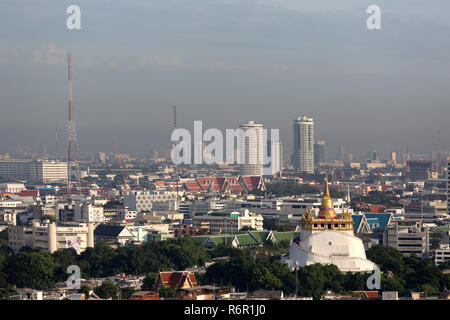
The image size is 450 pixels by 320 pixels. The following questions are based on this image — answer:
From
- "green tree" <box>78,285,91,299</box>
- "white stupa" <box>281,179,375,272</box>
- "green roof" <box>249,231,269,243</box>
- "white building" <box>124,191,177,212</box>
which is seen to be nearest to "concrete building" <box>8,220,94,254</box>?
"green roof" <box>249,231,269,243</box>

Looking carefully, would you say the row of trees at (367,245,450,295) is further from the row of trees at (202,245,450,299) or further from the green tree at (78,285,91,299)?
the green tree at (78,285,91,299)

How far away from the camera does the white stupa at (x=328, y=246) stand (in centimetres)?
3031

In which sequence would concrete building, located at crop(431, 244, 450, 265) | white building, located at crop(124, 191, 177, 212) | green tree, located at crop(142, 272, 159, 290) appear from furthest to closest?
white building, located at crop(124, 191, 177, 212) → concrete building, located at crop(431, 244, 450, 265) → green tree, located at crop(142, 272, 159, 290)

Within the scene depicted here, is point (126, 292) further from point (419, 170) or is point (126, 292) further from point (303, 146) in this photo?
point (303, 146)

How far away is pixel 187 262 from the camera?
1412 inches

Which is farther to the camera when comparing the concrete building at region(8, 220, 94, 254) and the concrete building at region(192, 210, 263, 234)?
the concrete building at region(192, 210, 263, 234)

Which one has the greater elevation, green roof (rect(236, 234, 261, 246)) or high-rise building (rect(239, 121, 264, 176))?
high-rise building (rect(239, 121, 264, 176))

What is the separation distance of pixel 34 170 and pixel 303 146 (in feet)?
132

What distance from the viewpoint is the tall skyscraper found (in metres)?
155

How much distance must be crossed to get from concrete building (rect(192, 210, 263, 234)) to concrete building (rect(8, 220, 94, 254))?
13308 millimetres

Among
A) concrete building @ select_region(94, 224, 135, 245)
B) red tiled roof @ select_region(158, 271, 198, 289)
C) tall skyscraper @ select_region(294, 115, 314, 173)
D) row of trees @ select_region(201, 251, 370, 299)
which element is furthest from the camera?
tall skyscraper @ select_region(294, 115, 314, 173)

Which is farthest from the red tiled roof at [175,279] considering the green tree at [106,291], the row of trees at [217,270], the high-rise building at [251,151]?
the high-rise building at [251,151]

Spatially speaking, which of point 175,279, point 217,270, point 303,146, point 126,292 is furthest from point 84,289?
point 303,146

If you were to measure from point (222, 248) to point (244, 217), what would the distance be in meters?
16.4
